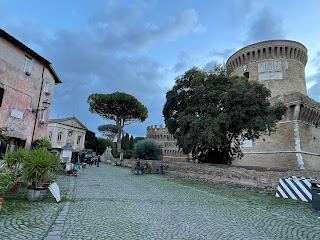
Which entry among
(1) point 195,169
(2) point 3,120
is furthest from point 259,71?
(2) point 3,120

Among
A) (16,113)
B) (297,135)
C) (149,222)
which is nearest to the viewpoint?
(149,222)

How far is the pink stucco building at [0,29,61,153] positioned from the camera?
13.4 meters

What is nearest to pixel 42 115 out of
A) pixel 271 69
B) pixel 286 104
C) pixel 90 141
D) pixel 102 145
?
pixel 286 104

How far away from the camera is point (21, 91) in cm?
1469

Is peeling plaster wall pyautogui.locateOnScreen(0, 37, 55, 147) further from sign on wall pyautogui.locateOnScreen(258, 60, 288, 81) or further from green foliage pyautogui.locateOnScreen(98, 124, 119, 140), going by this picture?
green foliage pyautogui.locateOnScreen(98, 124, 119, 140)

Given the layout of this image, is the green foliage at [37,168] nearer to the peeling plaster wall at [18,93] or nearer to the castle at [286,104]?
the peeling plaster wall at [18,93]

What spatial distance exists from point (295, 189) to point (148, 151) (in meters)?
23.5

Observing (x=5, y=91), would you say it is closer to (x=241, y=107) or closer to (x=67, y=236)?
(x=67, y=236)

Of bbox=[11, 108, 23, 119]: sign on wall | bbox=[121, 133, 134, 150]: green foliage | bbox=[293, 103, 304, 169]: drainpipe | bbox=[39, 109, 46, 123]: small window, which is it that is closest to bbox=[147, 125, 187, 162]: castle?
bbox=[121, 133, 134, 150]: green foliage

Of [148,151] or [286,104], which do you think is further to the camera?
[148,151]

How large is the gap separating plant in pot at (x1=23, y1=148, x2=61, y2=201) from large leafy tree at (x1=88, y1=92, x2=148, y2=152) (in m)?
33.8

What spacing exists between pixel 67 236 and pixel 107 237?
674 millimetres

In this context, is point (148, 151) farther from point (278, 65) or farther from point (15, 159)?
point (15, 159)

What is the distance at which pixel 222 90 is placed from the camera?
58.8ft
